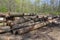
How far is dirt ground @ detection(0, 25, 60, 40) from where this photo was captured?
2807mm

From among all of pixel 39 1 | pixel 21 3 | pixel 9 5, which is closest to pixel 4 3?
Result: pixel 9 5

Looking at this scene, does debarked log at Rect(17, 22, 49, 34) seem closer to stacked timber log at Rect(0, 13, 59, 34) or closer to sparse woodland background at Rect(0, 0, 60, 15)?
stacked timber log at Rect(0, 13, 59, 34)

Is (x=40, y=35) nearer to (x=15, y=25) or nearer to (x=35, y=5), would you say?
(x=15, y=25)

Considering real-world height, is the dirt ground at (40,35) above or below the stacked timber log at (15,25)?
below

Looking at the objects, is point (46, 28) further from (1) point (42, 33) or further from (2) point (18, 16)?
(2) point (18, 16)

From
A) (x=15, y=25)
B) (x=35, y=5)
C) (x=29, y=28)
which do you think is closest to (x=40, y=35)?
(x=29, y=28)

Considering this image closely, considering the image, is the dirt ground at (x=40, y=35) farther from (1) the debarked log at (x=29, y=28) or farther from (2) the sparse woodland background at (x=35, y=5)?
(2) the sparse woodland background at (x=35, y=5)

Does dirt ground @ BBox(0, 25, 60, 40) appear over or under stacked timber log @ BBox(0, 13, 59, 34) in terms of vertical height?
under

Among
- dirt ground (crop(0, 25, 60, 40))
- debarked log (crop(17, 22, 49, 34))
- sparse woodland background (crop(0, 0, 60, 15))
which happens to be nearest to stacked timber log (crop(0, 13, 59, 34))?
debarked log (crop(17, 22, 49, 34))

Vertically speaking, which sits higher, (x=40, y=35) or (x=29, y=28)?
(x=29, y=28)

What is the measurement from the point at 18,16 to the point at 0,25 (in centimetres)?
73

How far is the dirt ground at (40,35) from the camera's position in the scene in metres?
2.81

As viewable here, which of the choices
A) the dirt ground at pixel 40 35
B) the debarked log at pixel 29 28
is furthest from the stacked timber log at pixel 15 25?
the dirt ground at pixel 40 35

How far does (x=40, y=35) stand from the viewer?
9.95 ft
